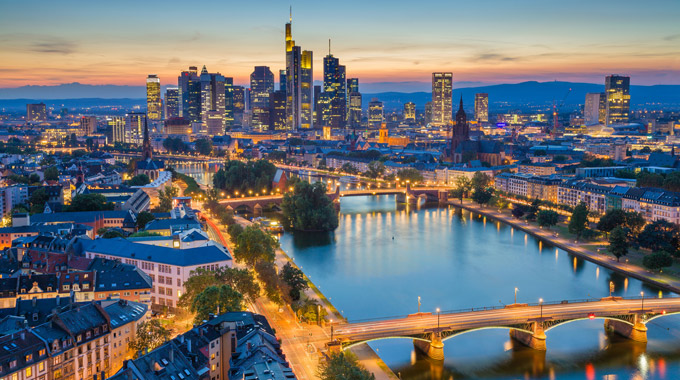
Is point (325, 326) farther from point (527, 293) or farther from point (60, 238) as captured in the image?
point (60, 238)

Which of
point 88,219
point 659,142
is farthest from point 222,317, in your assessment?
point 659,142

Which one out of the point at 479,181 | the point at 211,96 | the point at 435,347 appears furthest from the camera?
the point at 211,96

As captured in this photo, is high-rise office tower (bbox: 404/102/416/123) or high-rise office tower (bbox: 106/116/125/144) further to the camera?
high-rise office tower (bbox: 404/102/416/123)

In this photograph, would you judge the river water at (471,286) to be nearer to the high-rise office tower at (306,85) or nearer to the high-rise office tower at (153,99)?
the high-rise office tower at (306,85)

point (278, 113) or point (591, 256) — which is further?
point (278, 113)

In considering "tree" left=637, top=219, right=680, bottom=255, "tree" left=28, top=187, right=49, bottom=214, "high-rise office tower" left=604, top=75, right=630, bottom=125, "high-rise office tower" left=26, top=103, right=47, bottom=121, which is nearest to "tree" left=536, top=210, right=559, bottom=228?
"tree" left=637, top=219, right=680, bottom=255

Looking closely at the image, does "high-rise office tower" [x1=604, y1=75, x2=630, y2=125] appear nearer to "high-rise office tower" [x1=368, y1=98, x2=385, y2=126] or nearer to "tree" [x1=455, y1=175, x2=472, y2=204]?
"high-rise office tower" [x1=368, y1=98, x2=385, y2=126]

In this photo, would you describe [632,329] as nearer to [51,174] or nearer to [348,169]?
[51,174]

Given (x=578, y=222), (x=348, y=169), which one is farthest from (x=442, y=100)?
(x=578, y=222)
